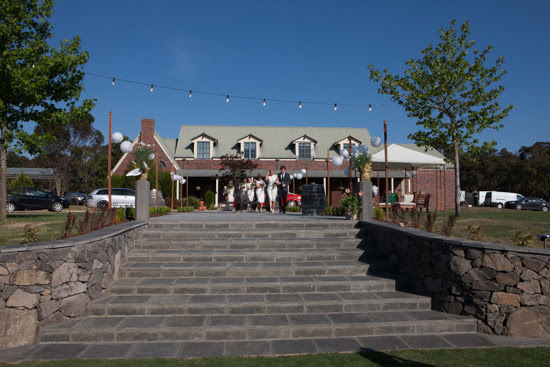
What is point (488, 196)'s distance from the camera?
1572 inches

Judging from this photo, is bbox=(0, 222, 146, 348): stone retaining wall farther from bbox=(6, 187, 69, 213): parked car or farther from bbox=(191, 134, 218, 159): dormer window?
bbox=(191, 134, 218, 159): dormer window

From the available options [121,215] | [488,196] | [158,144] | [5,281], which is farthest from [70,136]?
[488,196]

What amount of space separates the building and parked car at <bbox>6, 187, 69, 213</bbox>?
28.6 feet

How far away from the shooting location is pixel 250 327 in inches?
190

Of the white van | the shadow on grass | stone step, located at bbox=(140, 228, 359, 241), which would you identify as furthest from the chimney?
the white van

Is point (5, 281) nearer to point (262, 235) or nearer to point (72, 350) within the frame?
point (72, 350)

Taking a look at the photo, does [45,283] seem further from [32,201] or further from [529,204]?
[529,204]

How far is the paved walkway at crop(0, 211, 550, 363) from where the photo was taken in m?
4.35

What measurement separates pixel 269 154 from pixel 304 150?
2984 mm

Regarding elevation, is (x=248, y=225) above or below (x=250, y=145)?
below

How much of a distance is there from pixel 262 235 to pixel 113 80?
12345mm

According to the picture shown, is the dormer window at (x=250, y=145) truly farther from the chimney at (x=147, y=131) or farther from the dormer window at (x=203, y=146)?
the chimney at (x=147, y=131)

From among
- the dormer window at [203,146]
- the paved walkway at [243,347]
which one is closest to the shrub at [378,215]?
the paved walkway at [243,347]

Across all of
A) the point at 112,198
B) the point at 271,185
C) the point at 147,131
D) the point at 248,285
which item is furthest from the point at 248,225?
the point at 147,131
